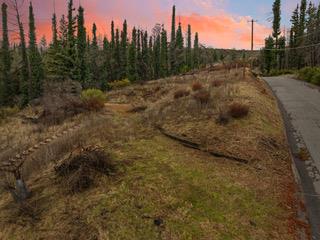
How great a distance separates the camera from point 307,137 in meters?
13.3

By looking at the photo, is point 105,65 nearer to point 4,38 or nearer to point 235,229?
point 4,38

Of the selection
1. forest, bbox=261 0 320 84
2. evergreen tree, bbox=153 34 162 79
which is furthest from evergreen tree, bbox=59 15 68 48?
forest, bbox=261 0 320 84

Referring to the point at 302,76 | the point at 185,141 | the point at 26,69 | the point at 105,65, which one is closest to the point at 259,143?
the point at 185,141

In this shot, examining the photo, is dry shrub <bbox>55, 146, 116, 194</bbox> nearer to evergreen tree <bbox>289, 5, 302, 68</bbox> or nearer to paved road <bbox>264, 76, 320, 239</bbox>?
paved road <bbox>264, 76, 320, 239</bbox>

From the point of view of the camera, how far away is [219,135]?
1138cm

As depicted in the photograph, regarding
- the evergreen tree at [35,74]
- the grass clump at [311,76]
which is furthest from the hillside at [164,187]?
the evergreen tree at [35,74]

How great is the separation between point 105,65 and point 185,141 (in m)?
57.1

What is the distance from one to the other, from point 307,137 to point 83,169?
34.9ft

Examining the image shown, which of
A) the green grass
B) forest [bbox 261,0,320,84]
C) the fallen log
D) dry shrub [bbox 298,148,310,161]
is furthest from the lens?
forest [bbox 261,0,320,84]

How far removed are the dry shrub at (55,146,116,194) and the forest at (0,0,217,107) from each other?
33.4 metres

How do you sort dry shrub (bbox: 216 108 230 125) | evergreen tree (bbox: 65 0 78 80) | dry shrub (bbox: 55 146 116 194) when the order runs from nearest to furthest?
dry shrub (bbox: 55 146 116 194) → dry shrub (bbox: 216 108 230 125) → evergreen tree (bbox: 65 0 78 80)

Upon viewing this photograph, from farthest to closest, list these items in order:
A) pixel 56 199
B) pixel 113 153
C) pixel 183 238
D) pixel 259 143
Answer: pixel 259 143 → pixel 113 153 → pixel 56 199 → pixel 183 238

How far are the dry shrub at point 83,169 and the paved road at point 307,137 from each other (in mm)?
5442

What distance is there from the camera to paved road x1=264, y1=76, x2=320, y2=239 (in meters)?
7.61
